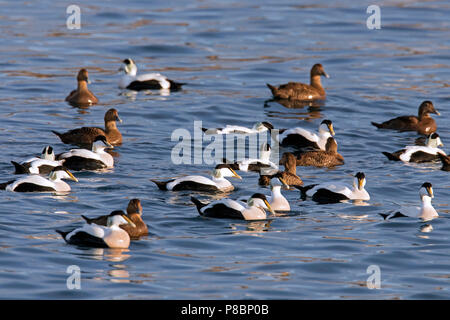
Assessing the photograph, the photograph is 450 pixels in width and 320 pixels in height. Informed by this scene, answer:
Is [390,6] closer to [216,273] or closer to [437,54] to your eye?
[437,54]

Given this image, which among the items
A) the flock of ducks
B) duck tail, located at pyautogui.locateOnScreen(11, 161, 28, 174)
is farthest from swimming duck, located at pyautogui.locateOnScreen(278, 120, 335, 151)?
duck tail, located at pyautogui.locateOnScreen(11, 161, 28, 174)

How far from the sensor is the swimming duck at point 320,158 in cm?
1809

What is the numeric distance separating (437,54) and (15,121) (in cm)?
1338

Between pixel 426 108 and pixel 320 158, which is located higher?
pixel 426 108

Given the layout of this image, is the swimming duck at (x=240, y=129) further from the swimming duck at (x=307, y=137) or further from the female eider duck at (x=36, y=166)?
the female eider duck at (x=36, y=166)

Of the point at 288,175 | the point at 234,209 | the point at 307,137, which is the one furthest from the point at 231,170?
the point at 307,137

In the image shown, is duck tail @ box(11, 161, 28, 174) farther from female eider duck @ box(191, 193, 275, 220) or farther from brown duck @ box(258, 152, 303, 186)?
brown duck @ box(258, 152, 303, 186)

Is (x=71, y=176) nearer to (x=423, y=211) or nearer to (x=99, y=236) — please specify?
(x=99, y=236)

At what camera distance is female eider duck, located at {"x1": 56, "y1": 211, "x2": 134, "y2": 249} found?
12.6 m

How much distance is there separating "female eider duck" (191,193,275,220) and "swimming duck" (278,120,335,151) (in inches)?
206

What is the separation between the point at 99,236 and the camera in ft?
41.3

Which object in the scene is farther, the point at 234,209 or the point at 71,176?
the point at 71,176

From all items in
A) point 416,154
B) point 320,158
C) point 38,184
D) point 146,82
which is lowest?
point 38,184

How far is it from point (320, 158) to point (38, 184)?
5499 mm
